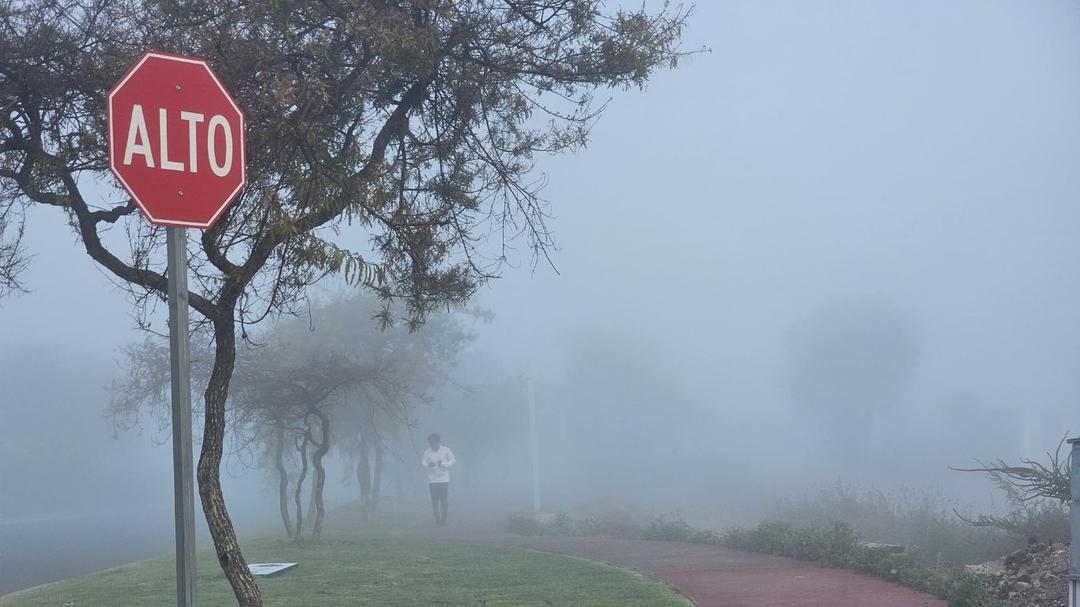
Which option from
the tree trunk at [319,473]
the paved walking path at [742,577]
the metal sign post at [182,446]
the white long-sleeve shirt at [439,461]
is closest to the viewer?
the metal sign post at [182,446]

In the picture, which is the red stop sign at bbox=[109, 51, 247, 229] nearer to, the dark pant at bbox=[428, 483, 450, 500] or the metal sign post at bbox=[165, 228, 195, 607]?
the metal sign post at bbox=[165, 228, 195, 607]

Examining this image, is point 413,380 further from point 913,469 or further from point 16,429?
point 16,429

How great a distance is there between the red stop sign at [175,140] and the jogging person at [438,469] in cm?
2181

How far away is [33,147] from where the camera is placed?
8.36 metres

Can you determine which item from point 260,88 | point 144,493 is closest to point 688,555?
point 260,88

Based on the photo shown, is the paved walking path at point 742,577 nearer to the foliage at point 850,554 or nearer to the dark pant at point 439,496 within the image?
the foliage at point 850,554

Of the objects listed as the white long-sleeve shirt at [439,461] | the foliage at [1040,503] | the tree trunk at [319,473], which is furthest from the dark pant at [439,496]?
the foliage at [1040,503]

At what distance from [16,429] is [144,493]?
17.6 meters

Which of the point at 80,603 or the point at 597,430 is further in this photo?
the point at 597,430

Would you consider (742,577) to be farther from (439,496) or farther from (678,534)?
(439,496)

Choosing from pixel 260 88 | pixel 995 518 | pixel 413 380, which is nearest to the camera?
pixel 260 88

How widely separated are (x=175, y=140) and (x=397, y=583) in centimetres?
926

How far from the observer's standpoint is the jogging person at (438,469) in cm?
2708

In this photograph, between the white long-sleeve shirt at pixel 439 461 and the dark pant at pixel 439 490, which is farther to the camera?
the dark pant at pixel 439 490
